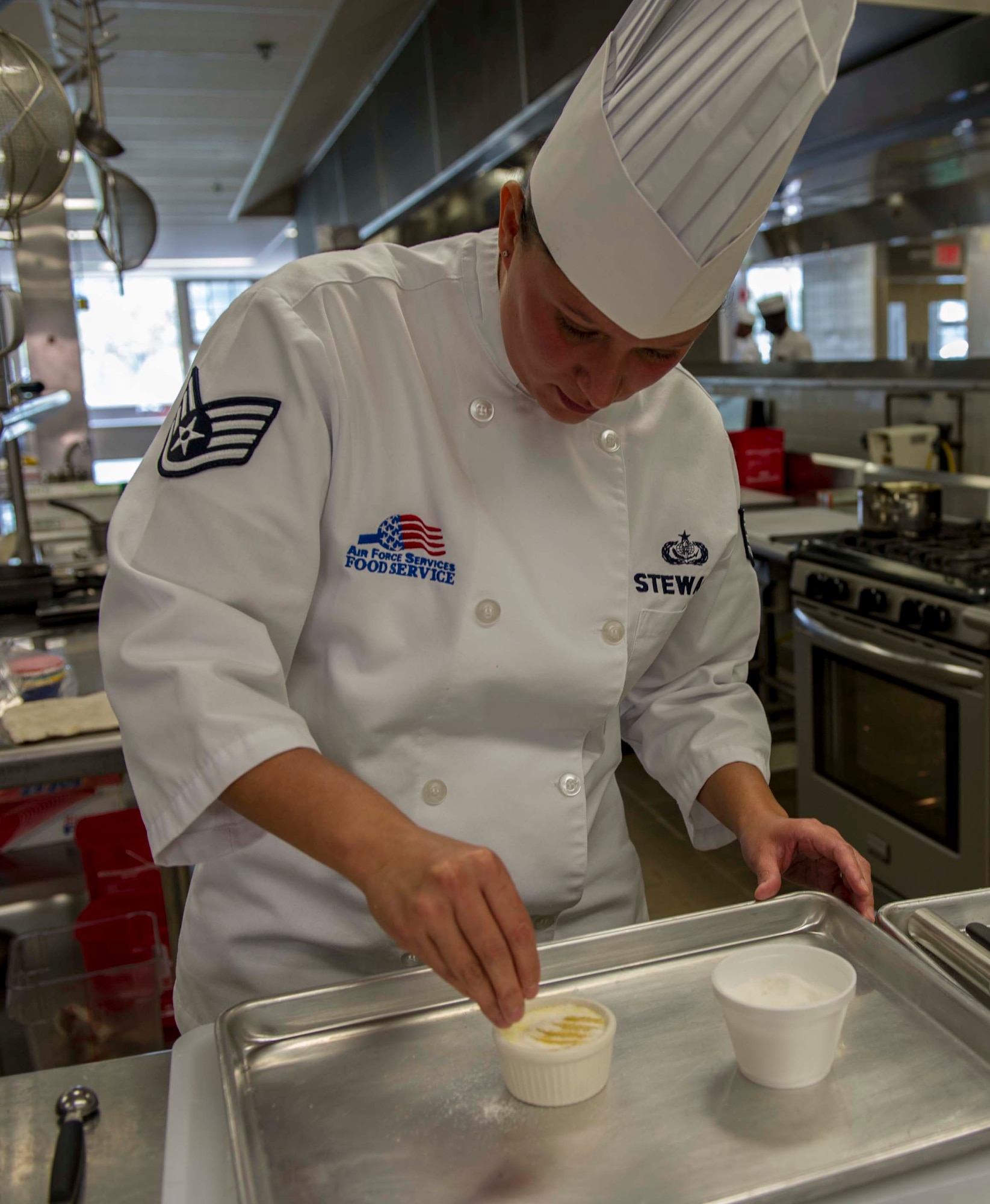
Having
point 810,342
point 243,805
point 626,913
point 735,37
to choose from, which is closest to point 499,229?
point 735,37

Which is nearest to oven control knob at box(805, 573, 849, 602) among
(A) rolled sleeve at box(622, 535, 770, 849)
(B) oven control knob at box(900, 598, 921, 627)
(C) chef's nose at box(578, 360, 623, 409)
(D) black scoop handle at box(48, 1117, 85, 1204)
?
(B) oven control knob at box(900, 598, 921, 627)

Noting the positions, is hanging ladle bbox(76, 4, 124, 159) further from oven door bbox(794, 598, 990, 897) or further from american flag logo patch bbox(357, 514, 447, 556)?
american flag logo patch bbox(357, 514, 447, 556)

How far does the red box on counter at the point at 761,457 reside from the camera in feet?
14.8

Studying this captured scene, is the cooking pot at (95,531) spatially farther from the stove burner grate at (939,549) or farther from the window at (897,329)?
the window at (897,329)

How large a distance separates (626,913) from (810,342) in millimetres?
3653

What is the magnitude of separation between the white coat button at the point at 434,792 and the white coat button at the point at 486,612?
153mm

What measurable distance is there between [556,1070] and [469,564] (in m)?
0.45

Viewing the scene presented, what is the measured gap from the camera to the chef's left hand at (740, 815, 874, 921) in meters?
1.01

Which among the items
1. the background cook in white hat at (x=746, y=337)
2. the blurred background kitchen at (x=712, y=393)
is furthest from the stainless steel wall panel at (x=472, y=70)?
the background cook in white hat at (x=746, y=337)

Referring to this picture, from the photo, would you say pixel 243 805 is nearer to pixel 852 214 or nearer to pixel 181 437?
pixel 181 437

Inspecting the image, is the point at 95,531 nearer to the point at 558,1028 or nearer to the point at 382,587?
the point at 382,587

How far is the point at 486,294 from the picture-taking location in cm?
108

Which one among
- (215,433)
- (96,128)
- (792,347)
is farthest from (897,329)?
(215,433)

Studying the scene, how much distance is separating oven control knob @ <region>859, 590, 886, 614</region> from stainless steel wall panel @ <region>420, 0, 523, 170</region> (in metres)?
2.11
